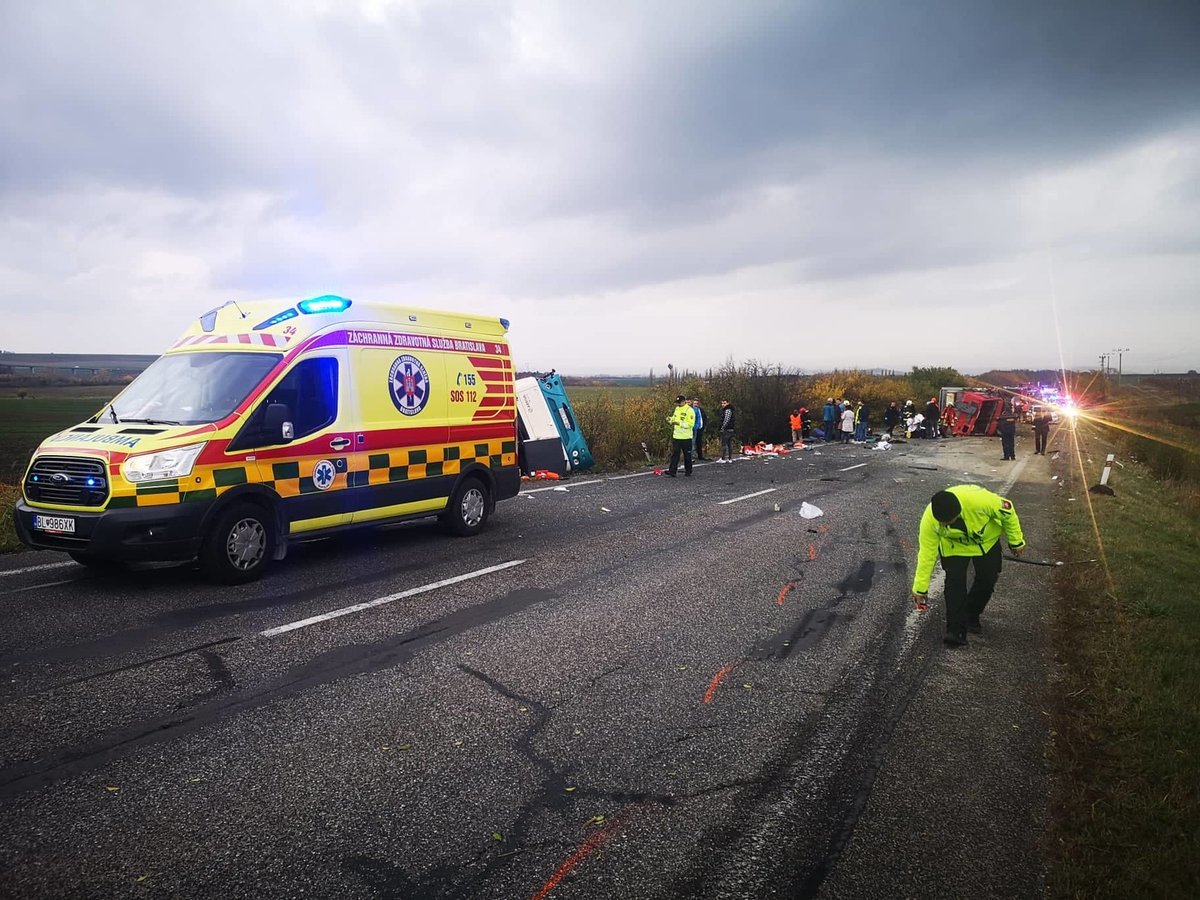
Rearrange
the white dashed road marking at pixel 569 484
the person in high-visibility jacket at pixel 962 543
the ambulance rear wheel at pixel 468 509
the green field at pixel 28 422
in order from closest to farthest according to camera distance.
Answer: the person in high-visibility jacket at pixel 962 543 < the ambulance rear wheel at pixel 468 509 < the white dashed road marking at pixel 569 484 < the green field at pixel 28 422

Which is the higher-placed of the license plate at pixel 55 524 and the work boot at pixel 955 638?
the license plate at pixel 55 524

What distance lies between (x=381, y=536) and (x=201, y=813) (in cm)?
602

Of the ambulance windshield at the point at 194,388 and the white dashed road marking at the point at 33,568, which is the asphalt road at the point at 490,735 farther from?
the ambulance windshield at the point at 194,388

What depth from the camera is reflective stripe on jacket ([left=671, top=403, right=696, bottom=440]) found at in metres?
15.9

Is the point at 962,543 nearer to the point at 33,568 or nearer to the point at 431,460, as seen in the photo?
the point at 431,460

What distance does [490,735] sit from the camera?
3723 millimetres

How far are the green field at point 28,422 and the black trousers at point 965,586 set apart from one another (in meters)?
15.3

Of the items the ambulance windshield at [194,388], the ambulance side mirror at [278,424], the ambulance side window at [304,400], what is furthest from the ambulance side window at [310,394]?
the ambulance windshield at [194,388]

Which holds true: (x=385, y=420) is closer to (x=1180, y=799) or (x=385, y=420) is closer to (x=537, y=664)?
(x=537, y=664)

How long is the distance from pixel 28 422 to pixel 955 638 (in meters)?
34.0

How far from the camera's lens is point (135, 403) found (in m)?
6.65

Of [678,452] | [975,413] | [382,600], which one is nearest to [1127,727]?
[382,600]

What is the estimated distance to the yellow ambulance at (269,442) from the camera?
5844mm

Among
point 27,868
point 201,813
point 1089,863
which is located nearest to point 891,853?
point 1089,863
